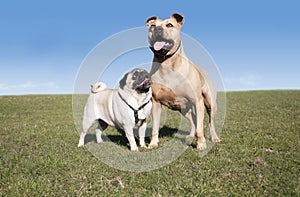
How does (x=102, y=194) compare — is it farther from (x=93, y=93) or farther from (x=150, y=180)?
(x=93, y=93)

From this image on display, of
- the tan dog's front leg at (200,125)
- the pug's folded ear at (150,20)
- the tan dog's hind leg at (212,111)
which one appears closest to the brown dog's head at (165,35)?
the pug's folded ear at (150,20)

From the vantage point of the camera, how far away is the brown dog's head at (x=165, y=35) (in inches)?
232

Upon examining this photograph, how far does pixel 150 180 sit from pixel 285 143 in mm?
4007

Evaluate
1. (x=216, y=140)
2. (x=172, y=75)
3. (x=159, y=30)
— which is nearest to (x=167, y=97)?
(x=172, y=75)

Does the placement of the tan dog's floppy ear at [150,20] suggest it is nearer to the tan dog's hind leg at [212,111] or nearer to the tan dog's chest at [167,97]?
the tan dog's chest at [167,97]

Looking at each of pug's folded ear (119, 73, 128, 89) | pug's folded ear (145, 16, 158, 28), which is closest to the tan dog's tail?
pug's folded ear (119, 73, 128, 89)

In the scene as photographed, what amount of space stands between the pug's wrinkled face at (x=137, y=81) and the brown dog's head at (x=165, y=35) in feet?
1.80

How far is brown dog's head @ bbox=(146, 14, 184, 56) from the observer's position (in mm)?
5902

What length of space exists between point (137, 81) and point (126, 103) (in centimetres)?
50

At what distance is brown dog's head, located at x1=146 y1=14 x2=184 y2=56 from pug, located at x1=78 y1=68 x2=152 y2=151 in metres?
0.55

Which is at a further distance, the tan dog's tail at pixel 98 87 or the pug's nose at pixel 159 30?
the tan dog's tail at pixel 98 87

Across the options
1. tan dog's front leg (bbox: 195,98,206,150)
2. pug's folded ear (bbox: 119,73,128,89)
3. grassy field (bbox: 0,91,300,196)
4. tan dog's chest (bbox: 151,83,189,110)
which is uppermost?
pug's folded ear (bbox: 119,73,128,89)

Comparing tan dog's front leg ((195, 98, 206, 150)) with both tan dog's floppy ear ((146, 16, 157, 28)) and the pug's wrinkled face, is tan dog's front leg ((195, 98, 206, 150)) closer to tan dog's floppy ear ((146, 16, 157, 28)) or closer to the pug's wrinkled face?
the pug's wrinkled face

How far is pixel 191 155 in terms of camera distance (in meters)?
5.96
